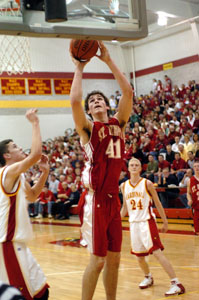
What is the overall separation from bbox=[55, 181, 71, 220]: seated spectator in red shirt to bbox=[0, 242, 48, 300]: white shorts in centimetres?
1186

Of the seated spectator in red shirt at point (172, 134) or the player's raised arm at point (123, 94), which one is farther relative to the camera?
the seated spectator in red shirt at point (172, 134)

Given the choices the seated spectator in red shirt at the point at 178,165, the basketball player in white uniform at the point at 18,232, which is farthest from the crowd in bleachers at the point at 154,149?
the basketball player in white uniform at the point at 18,232

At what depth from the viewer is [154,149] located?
585 inches

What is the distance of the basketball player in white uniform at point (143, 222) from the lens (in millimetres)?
5594

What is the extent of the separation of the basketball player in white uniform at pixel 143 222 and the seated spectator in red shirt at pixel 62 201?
911cm

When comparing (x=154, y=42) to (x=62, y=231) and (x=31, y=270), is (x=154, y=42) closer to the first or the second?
(x=62, y=231)

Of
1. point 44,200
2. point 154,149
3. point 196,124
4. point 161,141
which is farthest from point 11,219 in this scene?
point 44,200

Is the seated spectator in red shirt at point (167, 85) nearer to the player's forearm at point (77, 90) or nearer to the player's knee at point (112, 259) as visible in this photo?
the player's forearm at point (77, 90)

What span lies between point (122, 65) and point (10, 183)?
20911 mm

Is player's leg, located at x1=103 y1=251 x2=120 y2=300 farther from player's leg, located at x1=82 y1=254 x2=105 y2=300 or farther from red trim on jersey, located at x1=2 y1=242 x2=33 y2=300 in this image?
red trim on jersey, located at x1=2 y1=242 x2=33 y2=300

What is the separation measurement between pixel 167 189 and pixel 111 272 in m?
8.46

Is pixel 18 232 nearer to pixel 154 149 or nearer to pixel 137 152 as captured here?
pixel 137 152

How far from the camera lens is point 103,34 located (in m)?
3.38

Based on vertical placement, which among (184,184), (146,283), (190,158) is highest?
(190,158)
